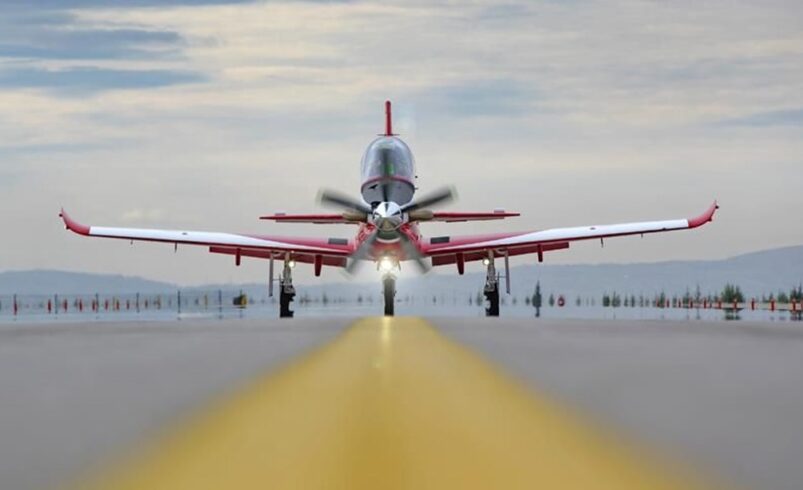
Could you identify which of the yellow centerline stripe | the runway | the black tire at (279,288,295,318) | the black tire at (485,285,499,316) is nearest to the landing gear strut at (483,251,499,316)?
the black tire at (485,285,499,316)

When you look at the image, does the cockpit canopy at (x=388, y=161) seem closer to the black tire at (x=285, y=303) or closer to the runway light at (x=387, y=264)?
the runway light at (x=387, y=264)

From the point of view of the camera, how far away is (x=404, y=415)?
13.4m

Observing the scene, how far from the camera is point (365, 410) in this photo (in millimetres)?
13977

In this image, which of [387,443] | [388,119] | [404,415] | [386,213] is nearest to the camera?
[387,443]

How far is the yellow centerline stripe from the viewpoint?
30.0 ft

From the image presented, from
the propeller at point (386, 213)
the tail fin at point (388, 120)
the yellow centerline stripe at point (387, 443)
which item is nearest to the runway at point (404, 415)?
the yellow centerline stripe at point (387, 443)

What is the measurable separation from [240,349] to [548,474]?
17.9m

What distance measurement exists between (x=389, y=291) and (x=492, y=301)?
418 cm

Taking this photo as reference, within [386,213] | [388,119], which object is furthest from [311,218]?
[388,119]

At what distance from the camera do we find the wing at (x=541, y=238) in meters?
48.7

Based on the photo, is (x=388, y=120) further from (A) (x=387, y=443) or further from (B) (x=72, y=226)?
(A) (x=387, y=443)

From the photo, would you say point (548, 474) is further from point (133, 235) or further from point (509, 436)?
point (133, 235)

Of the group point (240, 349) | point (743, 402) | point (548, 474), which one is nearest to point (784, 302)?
point (240, 349)

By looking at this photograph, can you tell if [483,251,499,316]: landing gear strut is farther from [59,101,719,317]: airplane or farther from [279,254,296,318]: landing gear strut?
[279,254,296,318]: landing gear strut
